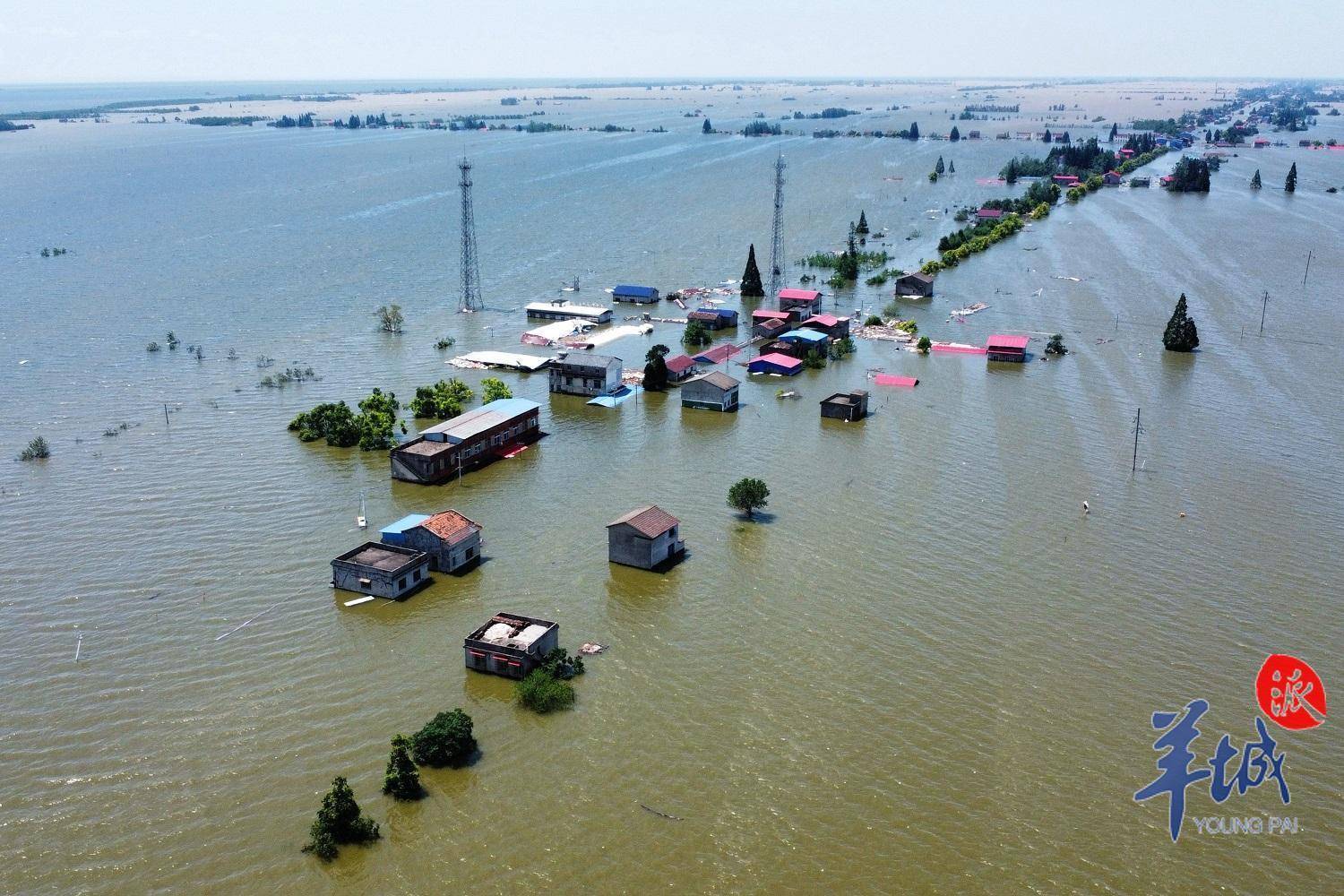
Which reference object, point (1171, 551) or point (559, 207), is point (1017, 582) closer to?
point (1171, 551)

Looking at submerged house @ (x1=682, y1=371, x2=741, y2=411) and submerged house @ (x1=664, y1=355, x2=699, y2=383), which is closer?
submerged house @ (x1=682, y1=371, x2=741, y2=411)

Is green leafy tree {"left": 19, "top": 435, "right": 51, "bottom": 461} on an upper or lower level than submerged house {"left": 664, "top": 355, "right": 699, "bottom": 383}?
lower

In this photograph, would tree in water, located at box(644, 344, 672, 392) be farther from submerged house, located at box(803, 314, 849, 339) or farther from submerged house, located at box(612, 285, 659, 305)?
submerged house, located at box(612, 285, 659, 305)

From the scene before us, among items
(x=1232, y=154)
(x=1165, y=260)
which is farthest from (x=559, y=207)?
(x=1232, y=154)

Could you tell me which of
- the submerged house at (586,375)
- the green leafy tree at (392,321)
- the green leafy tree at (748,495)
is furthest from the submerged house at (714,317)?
the green leafy tree at (748,495)

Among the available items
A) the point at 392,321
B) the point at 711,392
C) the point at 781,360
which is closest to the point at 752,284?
the point at 781,360

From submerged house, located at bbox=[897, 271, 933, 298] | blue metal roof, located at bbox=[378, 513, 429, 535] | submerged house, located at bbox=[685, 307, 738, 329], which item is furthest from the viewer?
submerged house, located at bbox=[897, 271, 933, 298]

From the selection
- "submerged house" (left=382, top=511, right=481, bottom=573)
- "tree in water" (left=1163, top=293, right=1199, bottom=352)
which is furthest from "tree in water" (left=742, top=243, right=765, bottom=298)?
"submerged house" (left=382, top=511, right=481, bottom=573)

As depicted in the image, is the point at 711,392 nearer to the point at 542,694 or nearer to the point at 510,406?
the point at 510,406
